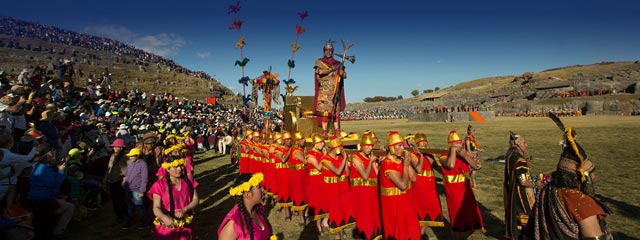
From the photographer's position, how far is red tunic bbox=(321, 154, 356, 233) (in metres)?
5.72

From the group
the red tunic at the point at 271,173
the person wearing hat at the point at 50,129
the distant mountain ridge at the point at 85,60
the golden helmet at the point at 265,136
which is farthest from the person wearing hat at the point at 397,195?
the distant mountain ridge at the point at 85,60

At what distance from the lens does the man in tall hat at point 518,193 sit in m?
4.44

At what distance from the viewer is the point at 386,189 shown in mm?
4617

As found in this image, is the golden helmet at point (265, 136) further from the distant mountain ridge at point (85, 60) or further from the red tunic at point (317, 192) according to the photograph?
the distant mountain ridge at point (85, 60)

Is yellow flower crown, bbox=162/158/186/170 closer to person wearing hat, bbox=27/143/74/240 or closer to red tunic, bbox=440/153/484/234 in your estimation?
person wearing hat, bbox=27/143/74/240

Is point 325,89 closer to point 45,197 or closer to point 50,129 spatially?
point 45,197

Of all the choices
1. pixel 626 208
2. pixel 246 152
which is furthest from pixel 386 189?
pixel 246 152

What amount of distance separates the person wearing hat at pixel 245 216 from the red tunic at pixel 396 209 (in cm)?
220

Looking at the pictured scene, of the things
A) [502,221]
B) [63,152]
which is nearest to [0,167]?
[63,152]

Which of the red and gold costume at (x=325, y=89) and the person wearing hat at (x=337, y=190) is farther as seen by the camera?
the red and gold costume at (x=325, y=89)

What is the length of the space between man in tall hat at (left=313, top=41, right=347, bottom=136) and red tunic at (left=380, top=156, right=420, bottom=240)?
12.4ft

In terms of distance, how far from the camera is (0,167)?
14.8ft

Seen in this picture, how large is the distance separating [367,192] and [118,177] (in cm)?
604

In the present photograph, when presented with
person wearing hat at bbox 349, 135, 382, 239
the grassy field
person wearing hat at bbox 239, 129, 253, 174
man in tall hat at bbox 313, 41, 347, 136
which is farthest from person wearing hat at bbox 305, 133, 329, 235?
person wearing hat at bbox 239, 129, 253, 174
